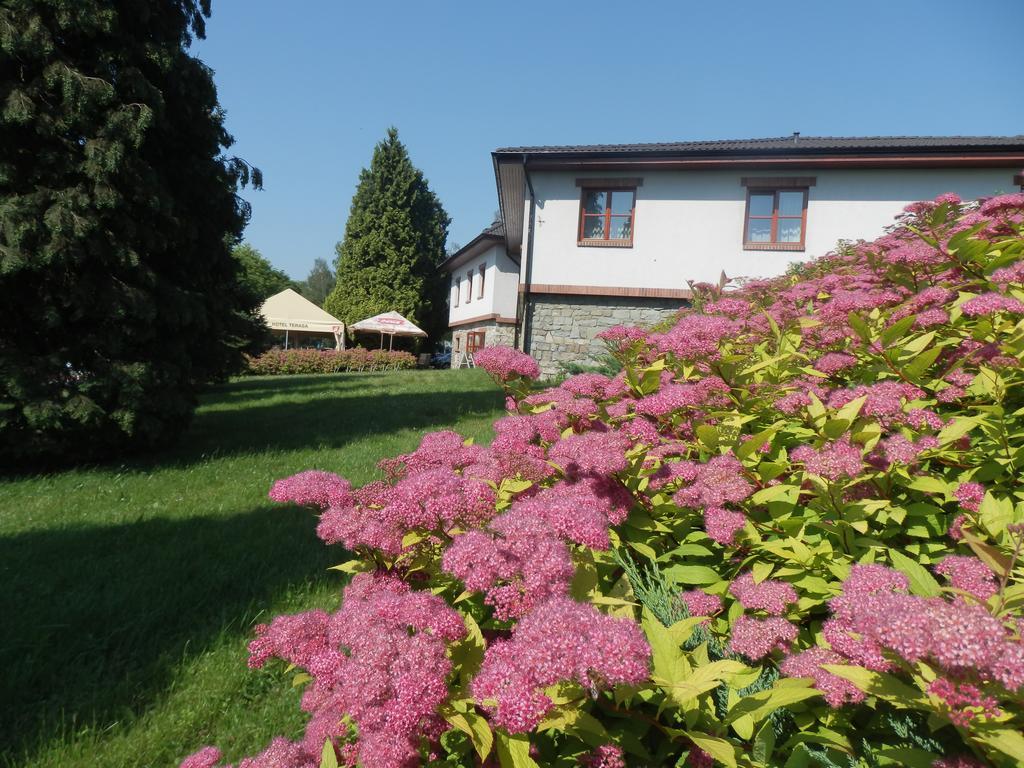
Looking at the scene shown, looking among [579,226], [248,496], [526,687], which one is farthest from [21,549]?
[579,226]

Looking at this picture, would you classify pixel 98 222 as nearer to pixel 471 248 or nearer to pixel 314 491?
pixel 314 491

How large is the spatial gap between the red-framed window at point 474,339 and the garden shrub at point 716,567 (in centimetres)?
1765

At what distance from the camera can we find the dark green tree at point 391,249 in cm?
3061

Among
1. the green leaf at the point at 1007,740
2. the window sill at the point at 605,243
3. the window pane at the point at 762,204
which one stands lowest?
the green leaf at the point at 1007,740

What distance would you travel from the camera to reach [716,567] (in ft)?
5.04

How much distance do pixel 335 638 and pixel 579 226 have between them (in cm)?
1112

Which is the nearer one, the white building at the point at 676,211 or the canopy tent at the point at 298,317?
the white building at the point at 676,211

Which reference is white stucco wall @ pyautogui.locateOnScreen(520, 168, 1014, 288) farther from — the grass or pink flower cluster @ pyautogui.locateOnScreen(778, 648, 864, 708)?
pink flower cluster @ pyautogui.locateOnScreen(778, 648, 864, 708)

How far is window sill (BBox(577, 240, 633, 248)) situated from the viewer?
36.9ft

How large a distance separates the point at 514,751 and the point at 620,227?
11.5 metres

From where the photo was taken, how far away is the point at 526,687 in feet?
2.68

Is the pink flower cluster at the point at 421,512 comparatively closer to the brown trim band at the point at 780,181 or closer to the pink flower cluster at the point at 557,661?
the pink flower cluster at the point at 557,661

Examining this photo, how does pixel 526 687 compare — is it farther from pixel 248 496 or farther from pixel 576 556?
pixel 248 496

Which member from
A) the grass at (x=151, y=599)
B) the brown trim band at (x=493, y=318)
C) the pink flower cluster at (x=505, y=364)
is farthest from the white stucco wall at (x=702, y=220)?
the pink flower cluster at (x=505, y=364)
